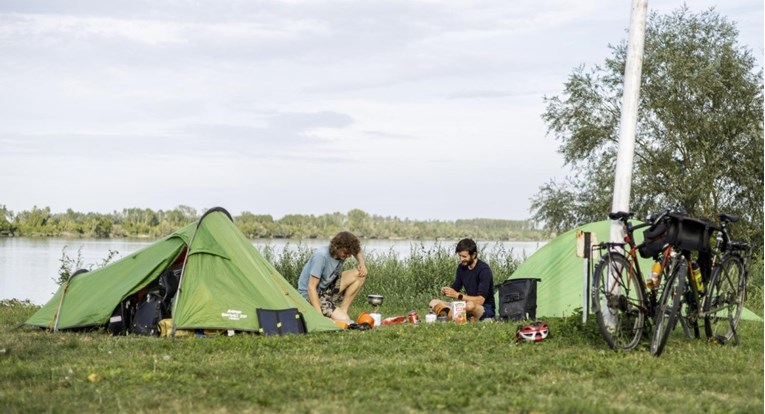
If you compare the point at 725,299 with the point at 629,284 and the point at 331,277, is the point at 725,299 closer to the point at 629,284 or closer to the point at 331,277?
the point at 629,284

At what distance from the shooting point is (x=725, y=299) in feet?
27.9

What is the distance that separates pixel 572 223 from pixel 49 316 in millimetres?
20430

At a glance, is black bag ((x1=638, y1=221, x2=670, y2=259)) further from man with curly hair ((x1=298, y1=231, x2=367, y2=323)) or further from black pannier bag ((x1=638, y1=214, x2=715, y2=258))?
man with curly hair ((x1=298, y1=231, x2=367, y2=323))

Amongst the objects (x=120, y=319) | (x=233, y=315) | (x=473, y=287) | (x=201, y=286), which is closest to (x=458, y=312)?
(x=473, y=287)

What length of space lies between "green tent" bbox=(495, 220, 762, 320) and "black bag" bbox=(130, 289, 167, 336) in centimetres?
452

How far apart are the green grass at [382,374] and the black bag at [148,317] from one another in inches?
12.5

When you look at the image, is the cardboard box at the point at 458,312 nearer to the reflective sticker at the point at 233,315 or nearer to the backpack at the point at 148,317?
the reflective sticker at the point at 233,315

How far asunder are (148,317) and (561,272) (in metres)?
5.06

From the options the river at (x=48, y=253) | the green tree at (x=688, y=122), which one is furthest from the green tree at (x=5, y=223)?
the green tree at (x=688, y=122)

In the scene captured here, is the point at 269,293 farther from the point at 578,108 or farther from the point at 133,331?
the point at 578,108

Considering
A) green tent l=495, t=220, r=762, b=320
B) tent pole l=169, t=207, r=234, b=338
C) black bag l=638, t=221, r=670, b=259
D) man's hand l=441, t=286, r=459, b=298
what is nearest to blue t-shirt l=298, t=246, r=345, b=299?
tent pole l=169, t=207, r=234, b=338

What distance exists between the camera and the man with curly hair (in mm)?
10484

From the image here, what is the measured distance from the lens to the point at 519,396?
5.99m

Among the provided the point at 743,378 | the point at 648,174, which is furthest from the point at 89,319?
the point at 648,174
